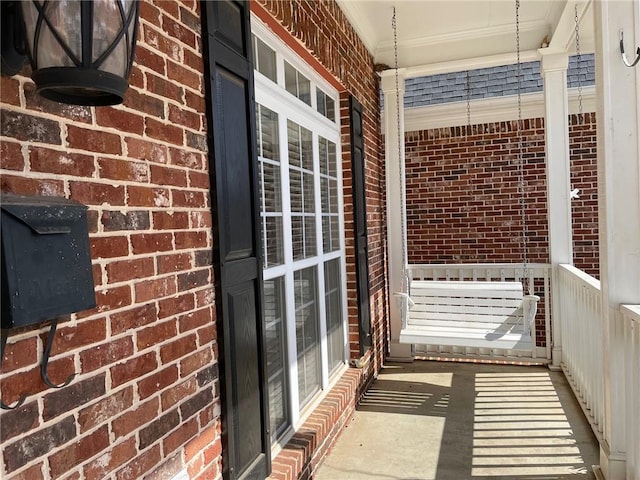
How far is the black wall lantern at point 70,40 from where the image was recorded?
961 mm

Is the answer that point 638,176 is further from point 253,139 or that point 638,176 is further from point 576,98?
point 576,98

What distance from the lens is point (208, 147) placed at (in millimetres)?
1804

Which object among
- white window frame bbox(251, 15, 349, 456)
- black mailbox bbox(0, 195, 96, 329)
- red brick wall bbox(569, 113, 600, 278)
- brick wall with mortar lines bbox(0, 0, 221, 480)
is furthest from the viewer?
red brick wall bbox(569, 113, 600, 278)

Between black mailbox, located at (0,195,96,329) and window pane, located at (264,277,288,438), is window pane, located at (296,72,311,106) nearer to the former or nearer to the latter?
window pane, located at (264,277,288,438)

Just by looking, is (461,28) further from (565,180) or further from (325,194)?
(325,194)

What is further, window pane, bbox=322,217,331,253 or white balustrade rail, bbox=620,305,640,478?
window pane, bbox=322,217,331,253

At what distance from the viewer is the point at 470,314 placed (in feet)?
12.7

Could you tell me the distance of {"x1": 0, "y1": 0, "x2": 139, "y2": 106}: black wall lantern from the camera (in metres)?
0.96

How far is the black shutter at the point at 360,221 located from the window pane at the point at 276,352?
1334 mm

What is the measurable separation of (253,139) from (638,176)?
1.99 metres

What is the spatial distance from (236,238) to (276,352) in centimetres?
93

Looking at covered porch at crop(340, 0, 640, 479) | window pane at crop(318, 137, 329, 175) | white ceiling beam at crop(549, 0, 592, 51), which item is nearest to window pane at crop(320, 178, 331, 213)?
window pane at crop(318, 137, 329, 175)

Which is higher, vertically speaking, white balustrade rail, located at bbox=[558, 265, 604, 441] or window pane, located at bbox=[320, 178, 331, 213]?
window pane, located at bbox=[320, 178, 331, 213]

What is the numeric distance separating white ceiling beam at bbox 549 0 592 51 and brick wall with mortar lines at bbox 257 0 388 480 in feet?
5.42
